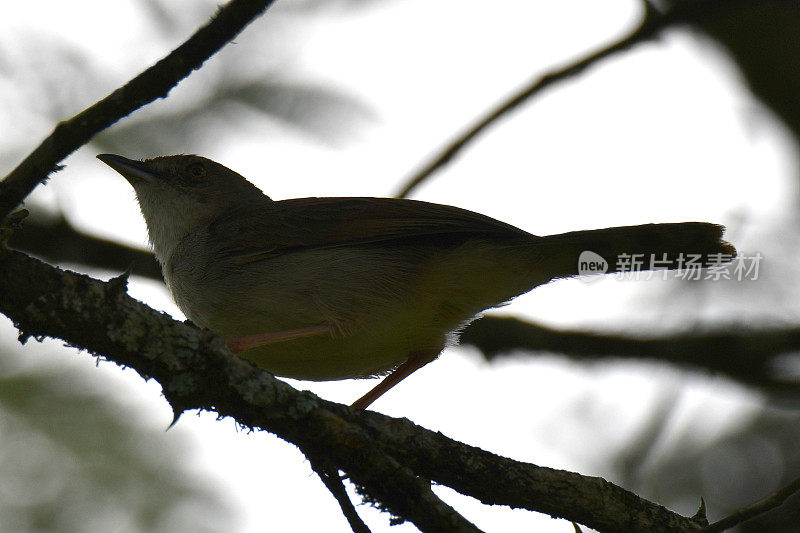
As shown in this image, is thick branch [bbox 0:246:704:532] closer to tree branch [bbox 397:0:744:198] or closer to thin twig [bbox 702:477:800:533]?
thin twig [bbox 702:477:800:533]

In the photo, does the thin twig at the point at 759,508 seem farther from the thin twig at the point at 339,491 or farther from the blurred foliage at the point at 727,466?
the blurred foliage at the point at 727,466

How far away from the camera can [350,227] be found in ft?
17.2

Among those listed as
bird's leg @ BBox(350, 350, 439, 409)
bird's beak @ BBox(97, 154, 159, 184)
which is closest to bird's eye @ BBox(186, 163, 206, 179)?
bird's beak @ BBox(97, 154, 159, 184)

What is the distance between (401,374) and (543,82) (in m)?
1.93

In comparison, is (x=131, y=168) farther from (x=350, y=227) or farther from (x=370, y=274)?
(x=370, y=274)

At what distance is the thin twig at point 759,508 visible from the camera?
115 inches

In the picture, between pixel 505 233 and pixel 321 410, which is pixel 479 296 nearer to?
pixel 505 233

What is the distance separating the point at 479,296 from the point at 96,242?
2.67 meters

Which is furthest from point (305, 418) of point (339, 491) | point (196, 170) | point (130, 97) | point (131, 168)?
point (196, 170)

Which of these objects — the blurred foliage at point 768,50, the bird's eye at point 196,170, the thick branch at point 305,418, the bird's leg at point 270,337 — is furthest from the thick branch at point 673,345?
the bird's eye at point 196,170

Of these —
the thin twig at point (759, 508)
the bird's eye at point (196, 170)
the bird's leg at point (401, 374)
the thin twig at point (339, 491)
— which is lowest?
the thin twig at point (339, 491)

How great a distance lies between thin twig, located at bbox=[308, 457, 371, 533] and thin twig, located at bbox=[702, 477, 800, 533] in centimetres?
131

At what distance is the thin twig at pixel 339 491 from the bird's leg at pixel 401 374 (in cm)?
170

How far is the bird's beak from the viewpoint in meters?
6.01
